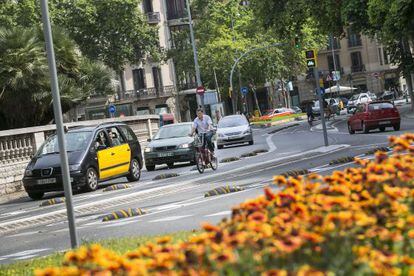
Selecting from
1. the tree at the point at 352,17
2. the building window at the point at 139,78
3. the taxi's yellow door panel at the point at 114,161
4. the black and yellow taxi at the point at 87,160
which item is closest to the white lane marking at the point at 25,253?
the black and yellow taxi at the point at 87,160

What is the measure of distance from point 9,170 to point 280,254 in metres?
22.4

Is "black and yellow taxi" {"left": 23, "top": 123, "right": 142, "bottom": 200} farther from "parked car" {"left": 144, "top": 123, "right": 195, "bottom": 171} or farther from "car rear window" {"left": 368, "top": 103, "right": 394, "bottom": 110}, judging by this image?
"car rear window" {"left": 368, "top": 103, "right": 394, "bottom": 110}

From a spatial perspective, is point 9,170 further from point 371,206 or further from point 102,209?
point 371,206

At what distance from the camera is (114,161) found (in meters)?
23.0

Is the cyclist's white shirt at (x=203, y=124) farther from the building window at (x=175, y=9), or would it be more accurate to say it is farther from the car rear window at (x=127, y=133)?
the building window at (x=175, y=9)

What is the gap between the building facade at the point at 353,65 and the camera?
110 m

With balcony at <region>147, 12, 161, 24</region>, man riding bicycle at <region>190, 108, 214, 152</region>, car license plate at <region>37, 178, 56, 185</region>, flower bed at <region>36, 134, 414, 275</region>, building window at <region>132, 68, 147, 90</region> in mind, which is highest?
balcony at <region>147, 12, 161, 24</region>

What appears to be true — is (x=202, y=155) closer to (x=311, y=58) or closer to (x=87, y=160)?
(x=87, y=160)

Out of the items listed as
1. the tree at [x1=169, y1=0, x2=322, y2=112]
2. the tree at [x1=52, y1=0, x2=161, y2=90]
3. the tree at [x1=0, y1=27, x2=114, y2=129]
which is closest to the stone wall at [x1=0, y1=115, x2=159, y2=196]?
the tree at [x1=0, y1=27, x2=114, y2=129]

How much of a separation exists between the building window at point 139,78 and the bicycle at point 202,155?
209 feet

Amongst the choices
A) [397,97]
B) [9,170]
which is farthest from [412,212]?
[397,97]

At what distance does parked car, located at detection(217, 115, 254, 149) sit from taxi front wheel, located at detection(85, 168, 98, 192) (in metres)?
17.3

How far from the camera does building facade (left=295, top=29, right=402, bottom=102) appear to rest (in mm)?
109688

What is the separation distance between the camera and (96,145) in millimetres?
22438
